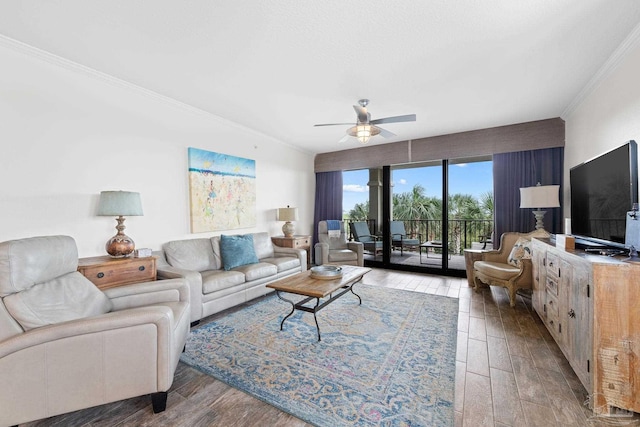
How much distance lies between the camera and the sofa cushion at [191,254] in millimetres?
3139

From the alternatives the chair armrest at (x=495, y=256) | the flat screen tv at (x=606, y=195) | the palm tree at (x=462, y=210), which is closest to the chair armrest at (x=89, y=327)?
the flat screen tv at (x=606, y=195)

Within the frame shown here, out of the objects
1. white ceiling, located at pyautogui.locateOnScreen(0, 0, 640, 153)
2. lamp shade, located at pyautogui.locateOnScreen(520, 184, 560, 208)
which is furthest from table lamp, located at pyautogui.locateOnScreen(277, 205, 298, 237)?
lamp shade, located at pyautogui.locateOnScreen(520, 184, 560, 208)

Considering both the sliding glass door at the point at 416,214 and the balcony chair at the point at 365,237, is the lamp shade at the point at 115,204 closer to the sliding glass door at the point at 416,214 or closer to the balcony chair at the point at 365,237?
the balcony chair at the point at 365,237

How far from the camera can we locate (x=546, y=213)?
3891 mm

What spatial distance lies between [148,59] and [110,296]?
205 centimetres

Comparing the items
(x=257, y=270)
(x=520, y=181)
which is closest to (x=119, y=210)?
(x=257, y=270)

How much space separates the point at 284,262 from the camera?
3916mm

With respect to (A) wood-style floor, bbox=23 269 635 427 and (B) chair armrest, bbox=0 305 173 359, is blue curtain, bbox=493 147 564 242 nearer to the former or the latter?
(A) wood-style floor, bbox=23 269 635 427

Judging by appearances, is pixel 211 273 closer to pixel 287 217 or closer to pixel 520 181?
pixel 287 217

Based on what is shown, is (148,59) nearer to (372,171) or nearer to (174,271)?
(174,271)

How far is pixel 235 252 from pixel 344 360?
2.06 meters

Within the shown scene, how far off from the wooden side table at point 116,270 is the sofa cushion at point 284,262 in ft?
5.20

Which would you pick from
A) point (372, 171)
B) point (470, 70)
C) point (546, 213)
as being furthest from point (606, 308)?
point (372, 171)

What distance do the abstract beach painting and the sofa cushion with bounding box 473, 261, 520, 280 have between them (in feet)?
11.5
